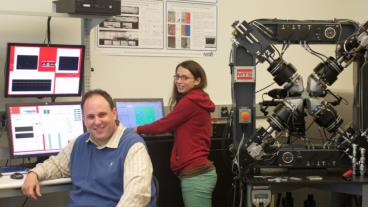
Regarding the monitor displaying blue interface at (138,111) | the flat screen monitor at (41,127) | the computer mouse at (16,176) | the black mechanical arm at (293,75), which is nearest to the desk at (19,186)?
the computer mouse at (16,176)

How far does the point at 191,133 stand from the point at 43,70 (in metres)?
1.02

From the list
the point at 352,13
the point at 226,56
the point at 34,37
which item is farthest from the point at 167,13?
the point at 352,13

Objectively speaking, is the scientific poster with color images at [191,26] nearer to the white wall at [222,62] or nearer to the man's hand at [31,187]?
the white wall at [222,62]

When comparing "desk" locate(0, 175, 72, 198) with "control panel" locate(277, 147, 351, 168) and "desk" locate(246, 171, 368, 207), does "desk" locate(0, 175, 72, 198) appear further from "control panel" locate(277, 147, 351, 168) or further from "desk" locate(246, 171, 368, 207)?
"control panel" locate(277, 147, 351, 168)

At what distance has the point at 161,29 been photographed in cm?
417

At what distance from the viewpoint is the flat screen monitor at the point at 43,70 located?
3104 millimetres

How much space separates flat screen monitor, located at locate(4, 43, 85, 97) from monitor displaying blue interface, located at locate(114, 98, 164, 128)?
0.36m

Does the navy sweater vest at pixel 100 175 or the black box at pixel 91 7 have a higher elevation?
the black box at pixel 91 7

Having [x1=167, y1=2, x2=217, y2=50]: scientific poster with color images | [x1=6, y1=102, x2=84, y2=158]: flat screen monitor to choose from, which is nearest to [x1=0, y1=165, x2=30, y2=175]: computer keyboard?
[x1=6, y1=102, x2=84, y2=158]: flat screen monitor

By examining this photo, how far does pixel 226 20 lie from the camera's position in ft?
14.6

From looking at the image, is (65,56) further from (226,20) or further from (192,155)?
(226,20)

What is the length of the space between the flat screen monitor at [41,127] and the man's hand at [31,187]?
0.53 metres

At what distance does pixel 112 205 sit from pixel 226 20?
2.57 meters

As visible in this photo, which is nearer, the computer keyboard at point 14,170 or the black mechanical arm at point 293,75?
the computer keyboard at point 14,170
